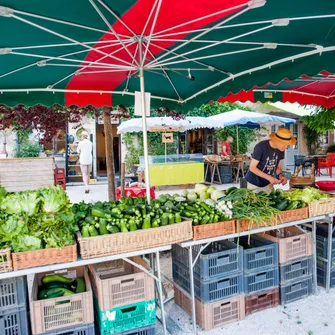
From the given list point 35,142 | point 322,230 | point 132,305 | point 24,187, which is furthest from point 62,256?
point 35,142

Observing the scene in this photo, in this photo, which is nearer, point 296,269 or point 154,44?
point 154,44

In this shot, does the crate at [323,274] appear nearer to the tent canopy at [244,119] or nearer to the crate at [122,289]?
the crate at [122,289]

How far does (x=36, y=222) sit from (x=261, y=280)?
2.38 metres

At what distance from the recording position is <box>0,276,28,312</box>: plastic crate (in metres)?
2.56

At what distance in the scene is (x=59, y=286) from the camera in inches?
118

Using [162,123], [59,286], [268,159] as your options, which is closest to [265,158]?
[268,159]

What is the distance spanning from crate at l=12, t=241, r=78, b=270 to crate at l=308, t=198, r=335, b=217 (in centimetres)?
268

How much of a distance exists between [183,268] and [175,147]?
1272 centimetres

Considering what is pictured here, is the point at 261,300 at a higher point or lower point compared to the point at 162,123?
lower

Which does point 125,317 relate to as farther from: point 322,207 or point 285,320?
point 322,207

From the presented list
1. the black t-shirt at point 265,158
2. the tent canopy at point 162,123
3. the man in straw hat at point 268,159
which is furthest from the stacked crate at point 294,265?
the tent canopy at point 162,123

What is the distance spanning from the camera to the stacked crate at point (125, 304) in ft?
9.12

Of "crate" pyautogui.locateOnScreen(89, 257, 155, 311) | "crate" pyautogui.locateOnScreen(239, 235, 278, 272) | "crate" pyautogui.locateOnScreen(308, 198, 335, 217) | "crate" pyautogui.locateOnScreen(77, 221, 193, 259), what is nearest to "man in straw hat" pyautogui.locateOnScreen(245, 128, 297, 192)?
"crate" pyautogui.locateOnScreen(308, 198, 335, 217)

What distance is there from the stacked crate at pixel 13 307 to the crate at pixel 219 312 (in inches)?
63.9
